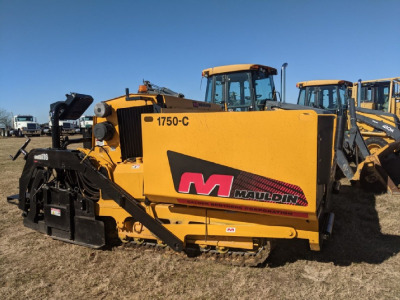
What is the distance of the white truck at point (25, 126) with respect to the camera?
3234 cm

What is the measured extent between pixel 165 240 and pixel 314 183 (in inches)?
67.5

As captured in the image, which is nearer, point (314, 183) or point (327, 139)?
point (314, 183)

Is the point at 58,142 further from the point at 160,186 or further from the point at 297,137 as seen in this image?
the point at 297,137

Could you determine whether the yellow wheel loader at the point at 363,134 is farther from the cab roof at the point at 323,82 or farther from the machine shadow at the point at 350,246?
the machine shadow at the point at 350,246

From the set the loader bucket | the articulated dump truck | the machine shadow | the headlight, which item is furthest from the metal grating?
the loader bucket

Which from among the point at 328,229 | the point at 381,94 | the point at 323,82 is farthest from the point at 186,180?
the point at 381,94

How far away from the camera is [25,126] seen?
3244 centimetres

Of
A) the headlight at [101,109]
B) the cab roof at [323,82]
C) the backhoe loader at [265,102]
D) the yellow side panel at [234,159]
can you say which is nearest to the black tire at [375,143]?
the backhoe loader at [265,102]

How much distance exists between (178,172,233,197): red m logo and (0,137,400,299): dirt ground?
0.91m

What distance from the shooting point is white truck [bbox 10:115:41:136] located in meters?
32.3

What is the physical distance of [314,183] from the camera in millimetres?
2688

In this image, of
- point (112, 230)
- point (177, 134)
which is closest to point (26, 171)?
point (112, 230)

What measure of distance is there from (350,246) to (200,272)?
1957 mm

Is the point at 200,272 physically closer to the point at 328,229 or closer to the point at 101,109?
the point at 328,229
